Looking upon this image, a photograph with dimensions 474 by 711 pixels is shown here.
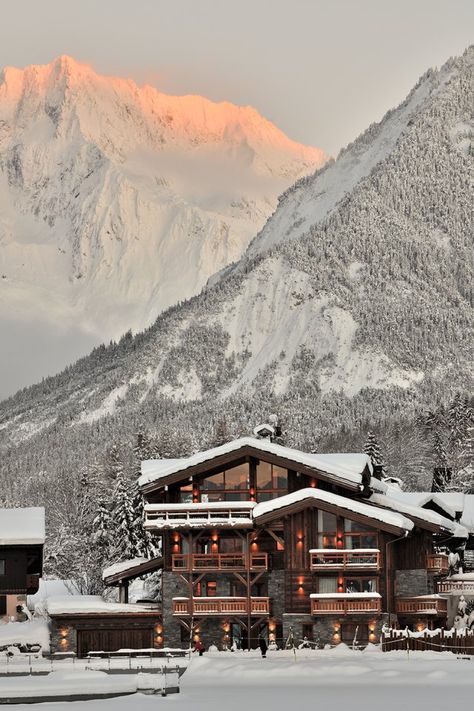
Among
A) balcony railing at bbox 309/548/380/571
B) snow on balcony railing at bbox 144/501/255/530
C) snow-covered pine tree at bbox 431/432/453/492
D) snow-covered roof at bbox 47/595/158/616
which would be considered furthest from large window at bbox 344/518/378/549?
snow-covered pine tree at bbox 431/432/453/492

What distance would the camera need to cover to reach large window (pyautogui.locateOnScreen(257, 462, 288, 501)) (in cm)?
9444

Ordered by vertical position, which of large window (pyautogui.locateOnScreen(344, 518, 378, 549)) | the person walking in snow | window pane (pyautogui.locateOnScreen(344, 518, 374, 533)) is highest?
window pane (pyautogui.locateOnScreen(344, 518, 374, 533))

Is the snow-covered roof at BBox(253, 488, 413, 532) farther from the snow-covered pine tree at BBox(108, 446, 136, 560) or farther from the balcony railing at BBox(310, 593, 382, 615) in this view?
the snow-covered pine tree at BBox(108, 446, 136, 560)

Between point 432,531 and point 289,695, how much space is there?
33257 millimetres

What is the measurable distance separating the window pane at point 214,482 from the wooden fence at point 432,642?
1474cm

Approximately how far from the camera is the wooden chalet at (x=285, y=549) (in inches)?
3511

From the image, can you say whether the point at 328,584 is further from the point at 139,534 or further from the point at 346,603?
the point at 139,534

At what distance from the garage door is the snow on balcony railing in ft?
19.0

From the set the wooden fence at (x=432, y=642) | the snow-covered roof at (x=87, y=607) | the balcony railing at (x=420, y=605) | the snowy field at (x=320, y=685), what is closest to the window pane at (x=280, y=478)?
the balcony railing at (x=420, y=605)

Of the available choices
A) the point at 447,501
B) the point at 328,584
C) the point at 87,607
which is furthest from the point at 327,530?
the point at 447,501

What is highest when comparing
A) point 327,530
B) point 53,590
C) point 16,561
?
point 327,530

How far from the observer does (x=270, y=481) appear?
9462 cm

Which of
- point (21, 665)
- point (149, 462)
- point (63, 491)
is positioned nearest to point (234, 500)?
point (149, 462)

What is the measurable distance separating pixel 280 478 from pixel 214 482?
12.0 ft
